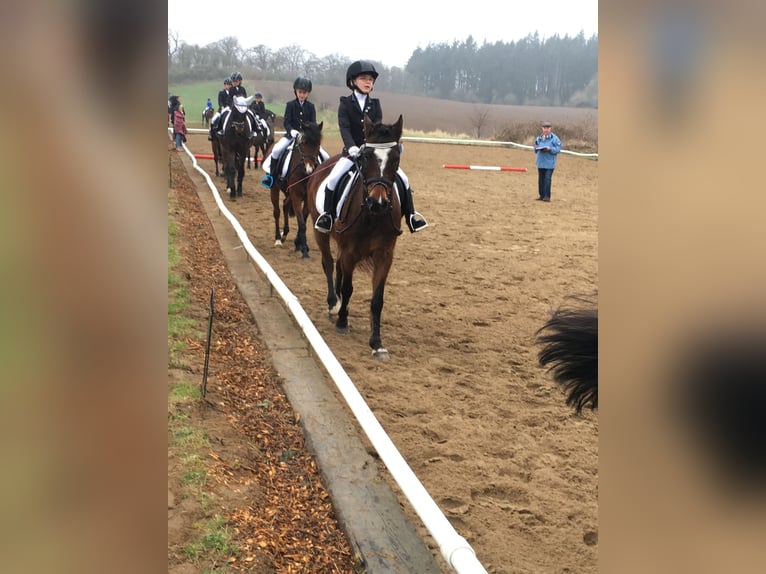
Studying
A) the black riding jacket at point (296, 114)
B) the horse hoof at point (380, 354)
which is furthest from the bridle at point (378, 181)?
the black riding jacket at point (296, 114)

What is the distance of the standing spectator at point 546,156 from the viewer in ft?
44.6

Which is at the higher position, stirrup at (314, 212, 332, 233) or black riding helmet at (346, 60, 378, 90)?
black riding helmet at (346, 60, 378, 90)

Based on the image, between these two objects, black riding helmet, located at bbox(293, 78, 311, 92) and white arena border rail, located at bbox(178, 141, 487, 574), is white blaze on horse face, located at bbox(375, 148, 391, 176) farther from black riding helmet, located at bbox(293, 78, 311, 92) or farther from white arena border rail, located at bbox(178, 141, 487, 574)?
black riding helmet, located at bbox(293, 78, 311, 92)

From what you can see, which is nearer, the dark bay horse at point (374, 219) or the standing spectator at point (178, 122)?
the dark bay horse at point (374, 219)

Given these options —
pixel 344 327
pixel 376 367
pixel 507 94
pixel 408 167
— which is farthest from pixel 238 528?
pixel 507 94

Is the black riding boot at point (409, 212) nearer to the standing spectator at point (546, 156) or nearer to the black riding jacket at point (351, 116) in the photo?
the black riding jacket at point (351, 116)

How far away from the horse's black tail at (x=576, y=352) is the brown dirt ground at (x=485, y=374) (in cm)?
120

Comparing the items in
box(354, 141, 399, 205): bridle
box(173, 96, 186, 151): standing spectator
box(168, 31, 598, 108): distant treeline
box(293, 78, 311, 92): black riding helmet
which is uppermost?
box(168, 31, 598, 108): distant treeline

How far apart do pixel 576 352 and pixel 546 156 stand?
492 inches

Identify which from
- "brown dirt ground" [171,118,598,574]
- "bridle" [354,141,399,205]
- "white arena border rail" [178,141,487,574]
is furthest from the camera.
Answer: "bridle" [354,141,399,205]

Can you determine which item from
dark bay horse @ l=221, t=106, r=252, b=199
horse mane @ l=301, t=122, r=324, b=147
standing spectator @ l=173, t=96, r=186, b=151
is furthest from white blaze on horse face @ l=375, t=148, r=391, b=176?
standing spectator @ l=173, t=96, r=186, b=151

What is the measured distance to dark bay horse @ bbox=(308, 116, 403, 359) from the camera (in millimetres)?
4859

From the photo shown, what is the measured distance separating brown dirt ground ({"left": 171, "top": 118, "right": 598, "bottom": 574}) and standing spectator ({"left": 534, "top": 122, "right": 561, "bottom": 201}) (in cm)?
201
